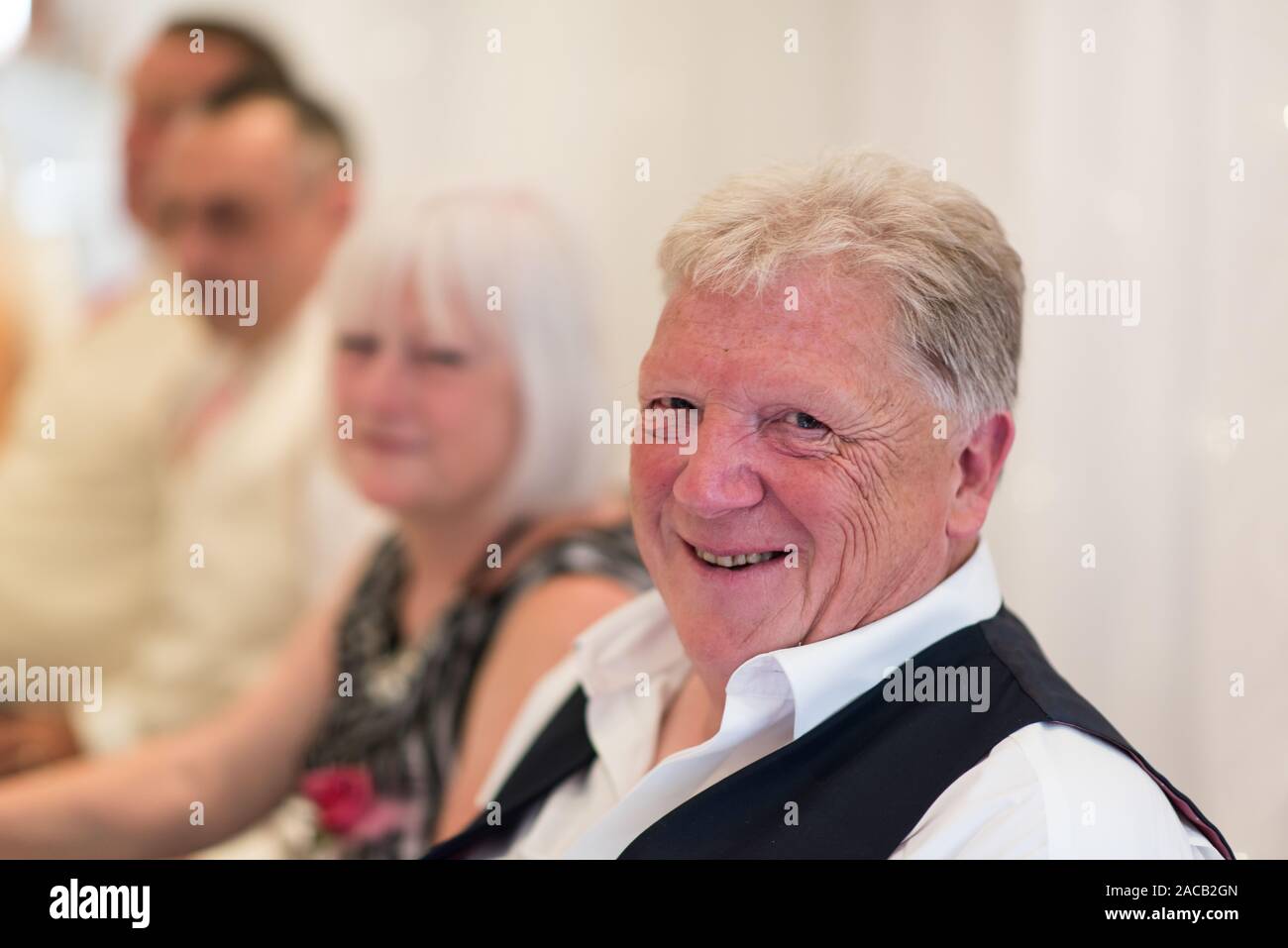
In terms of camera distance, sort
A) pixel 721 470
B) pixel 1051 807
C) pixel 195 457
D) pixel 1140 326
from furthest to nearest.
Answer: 1. pixel 195 457
2. pixel 1140 326
3. pixel 721 470
4. pixel 1051 807

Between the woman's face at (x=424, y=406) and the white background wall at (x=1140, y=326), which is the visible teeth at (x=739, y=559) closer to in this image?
the white background wall at (x=1140, y=326)

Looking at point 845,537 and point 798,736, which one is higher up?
point 845,537

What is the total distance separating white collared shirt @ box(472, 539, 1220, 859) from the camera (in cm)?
89

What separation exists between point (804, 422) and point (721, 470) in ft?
0.26

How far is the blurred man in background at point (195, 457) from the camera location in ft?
8.23

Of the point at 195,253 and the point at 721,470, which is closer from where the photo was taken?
the point at 721,470

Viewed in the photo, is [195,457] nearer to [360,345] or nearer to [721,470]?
[360,345]

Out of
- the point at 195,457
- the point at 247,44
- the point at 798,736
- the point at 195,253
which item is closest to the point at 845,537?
the point at 798,736

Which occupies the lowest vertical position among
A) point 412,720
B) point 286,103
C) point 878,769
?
point 412,720

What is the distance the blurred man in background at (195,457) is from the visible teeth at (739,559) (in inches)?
61.4

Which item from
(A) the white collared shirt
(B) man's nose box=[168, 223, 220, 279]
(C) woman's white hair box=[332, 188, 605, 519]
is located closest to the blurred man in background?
(B) man's nose box=[168, 223, 220, 279]

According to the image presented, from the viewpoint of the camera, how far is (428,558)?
6.41 feet
